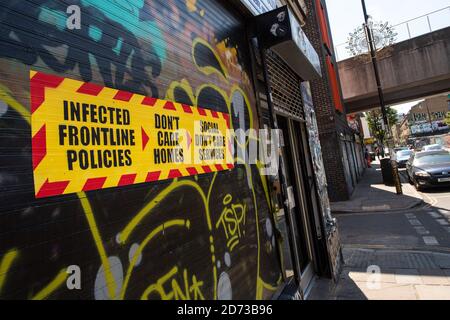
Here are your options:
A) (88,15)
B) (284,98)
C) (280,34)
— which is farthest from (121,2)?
(284,98)

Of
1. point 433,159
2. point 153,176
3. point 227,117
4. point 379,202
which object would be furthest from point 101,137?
point 433,159

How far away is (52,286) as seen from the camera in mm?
1274

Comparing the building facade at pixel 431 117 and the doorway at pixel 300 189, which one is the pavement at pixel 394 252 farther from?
the building facade at pixel 431 117

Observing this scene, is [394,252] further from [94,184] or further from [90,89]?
[90,89]

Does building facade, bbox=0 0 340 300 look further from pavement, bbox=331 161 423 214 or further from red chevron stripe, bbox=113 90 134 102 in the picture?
pavement, bbox=331 161 423 214

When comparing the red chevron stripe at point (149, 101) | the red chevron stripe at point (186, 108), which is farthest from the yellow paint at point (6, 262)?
the red chevron stripe at point (186, 108)

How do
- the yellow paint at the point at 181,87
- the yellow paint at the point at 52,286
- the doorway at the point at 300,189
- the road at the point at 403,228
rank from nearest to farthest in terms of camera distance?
1. the yellow paint at the point at 52,286
2. the yellow paint at the point at 181,87
3. the doorway at the point at 300,189
4. the road at the point at 403,228

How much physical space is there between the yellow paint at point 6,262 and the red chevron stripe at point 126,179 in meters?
0.57

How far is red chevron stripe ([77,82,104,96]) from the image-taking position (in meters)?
1.53

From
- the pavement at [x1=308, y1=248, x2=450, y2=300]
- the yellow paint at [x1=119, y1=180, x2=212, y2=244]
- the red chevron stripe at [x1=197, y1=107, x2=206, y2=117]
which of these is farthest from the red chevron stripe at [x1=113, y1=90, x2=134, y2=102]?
the pavement at [x1=308, y1=248, x2=450, y2=300]

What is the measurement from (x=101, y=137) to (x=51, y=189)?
1.14 ft

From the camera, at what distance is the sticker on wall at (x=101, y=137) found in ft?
4.41

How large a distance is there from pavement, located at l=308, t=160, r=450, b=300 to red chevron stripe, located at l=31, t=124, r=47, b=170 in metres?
4.27
